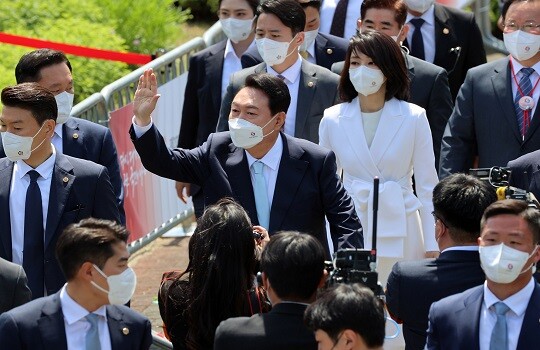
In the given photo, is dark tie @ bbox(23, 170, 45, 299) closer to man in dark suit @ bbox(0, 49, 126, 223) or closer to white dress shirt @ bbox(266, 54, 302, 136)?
man in dark suit @ bbox(0, 49, 126, 223)

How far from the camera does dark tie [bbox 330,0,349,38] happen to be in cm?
1092

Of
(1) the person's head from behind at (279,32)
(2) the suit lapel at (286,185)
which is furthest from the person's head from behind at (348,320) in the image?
(1) the person's head from behind at (279,32)

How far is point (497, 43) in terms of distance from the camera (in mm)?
15008

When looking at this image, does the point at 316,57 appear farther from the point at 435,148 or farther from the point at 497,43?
the point at 497,43

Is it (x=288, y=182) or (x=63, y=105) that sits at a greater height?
(x=63, y=105)

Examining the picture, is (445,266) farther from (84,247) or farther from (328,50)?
(328,50)

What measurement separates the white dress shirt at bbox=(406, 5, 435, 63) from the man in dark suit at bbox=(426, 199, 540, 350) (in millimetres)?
4276

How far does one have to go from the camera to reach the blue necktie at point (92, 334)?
18.8 feet

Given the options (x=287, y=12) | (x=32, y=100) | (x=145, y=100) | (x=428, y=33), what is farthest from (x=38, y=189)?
(x=428, y=33)

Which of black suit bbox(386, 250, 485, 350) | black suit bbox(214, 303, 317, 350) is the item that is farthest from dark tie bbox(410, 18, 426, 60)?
black suit bbox(214, 303, 317, 350)

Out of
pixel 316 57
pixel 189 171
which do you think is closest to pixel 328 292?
pixel 189 171

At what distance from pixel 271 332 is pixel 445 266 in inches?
43.7

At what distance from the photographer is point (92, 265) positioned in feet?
18.9

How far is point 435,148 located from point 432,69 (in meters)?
0.53
